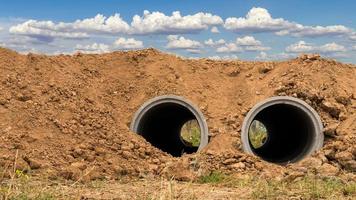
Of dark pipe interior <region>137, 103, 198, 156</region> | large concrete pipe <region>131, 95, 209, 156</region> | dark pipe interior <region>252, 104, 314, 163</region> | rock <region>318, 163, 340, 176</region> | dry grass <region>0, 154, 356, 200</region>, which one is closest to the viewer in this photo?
dry grass <region>0, 154, 356, 200</region>

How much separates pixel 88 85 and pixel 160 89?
1.74 m

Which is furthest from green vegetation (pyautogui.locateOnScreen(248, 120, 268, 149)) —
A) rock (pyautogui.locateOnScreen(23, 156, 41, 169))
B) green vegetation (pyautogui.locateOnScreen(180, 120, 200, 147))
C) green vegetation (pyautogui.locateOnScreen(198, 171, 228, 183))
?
rock (pyautogui.locateOnScreen(23, 156, 41, 169))

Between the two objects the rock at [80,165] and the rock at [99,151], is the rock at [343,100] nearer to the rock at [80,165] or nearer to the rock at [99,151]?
the rock at [99,151]

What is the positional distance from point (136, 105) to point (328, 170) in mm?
4648

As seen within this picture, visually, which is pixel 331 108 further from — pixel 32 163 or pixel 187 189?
pixel 32 163

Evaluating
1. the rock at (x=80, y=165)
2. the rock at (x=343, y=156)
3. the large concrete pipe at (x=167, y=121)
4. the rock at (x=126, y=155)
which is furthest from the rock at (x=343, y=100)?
the rock at (x=80, y=165)

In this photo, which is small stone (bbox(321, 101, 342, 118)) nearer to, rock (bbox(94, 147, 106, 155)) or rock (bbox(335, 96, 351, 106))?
rock (bbox(335, 96, 351, 106))

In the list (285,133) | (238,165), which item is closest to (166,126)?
(285,133)

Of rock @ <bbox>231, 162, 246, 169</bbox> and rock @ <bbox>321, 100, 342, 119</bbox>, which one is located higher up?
rock @ <bbox>321, 100, 342, 119</bbox>

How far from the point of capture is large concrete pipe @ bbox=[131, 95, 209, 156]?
11914mm

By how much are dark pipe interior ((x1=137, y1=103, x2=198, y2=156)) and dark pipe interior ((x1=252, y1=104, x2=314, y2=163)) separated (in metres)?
2.34

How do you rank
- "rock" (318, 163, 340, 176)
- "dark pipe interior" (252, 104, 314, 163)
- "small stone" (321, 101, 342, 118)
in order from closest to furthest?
"rock" (318, 163, 340, 176) → "small stone" (321, 101, 342, 118) → "dark pipe interior" (252, 104, 314, 163)

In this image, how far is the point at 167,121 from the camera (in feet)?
53.5

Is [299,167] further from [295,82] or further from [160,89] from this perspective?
[160,89]
